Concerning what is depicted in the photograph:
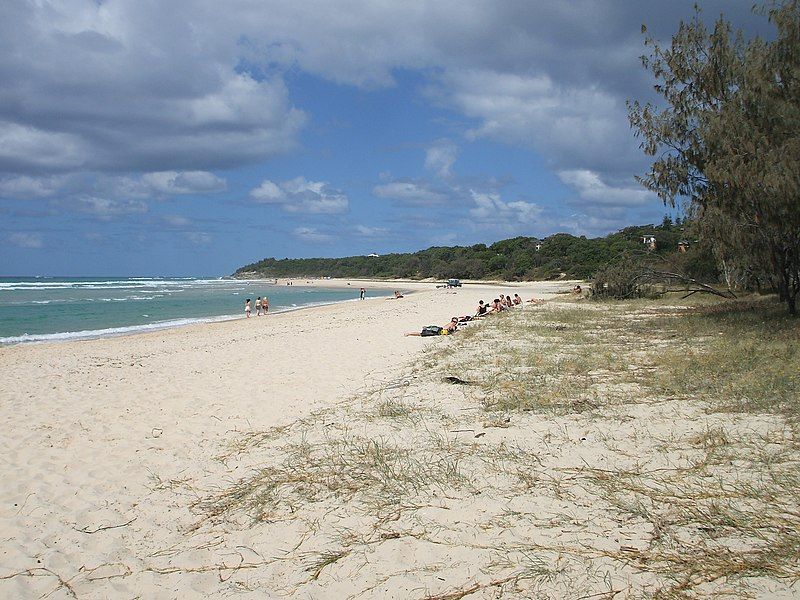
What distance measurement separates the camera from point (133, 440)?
6914mm

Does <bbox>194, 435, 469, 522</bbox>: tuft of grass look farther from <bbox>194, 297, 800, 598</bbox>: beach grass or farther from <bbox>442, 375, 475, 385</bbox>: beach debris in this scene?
<bbox>442, 375, 475, 385</bbox>: beach debris

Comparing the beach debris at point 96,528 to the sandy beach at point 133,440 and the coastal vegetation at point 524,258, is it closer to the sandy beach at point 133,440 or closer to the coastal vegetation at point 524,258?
the sandy beach at point 133,440

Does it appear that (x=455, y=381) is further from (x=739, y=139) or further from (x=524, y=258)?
(x=524, y=258)

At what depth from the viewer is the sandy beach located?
3932mm

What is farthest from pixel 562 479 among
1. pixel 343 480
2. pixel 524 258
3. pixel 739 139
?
pixel 524 258

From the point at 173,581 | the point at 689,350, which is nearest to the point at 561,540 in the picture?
the point at 173,581

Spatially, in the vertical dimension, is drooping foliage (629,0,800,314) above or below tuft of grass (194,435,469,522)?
above

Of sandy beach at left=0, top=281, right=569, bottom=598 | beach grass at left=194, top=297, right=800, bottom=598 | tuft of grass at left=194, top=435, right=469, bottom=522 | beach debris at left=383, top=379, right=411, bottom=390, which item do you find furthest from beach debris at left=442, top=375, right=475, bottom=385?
tuft of grass at left=194, top=435, right=469, bottom=522

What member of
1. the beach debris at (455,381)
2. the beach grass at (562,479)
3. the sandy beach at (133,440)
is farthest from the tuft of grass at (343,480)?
the beach debris at (455,381)

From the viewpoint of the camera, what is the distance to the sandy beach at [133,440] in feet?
12.9

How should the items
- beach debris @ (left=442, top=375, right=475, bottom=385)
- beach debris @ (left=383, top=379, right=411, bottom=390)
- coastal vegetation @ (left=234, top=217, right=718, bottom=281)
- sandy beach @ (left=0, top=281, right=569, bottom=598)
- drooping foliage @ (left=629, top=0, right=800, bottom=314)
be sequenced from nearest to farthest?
sandy beach @ (left=0, top=281, right=569, bottom=598)
beach debris @ (left=442, top=375, right=475, bottom=385)
beach debris @ (left=383, top=379, right=411, bottom=390)
drooping foliage @ (left=629, top=0, right=800, bottom=314)
coastal vegetation @ (left=234, top=217, right=718, bottom=281)

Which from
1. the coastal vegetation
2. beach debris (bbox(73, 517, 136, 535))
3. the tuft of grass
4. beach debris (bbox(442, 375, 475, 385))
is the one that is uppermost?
the coastal vegetation

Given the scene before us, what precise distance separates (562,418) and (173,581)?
13.7 ft

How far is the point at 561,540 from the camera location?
3.61 m
